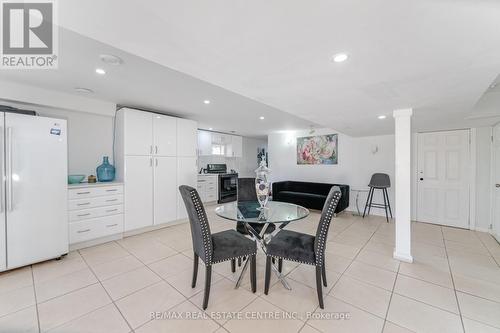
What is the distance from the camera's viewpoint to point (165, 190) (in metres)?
3.83

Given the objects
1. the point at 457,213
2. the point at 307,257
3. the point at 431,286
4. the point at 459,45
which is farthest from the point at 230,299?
the point at 457,213

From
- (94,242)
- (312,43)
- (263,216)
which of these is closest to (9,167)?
(94,242)

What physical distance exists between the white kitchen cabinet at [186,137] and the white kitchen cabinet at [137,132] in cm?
54

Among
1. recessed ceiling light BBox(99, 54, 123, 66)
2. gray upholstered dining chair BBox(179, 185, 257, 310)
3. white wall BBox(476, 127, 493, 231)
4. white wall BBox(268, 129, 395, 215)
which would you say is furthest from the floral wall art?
recessed ceiling light BBox(99, 54, 123, 66)

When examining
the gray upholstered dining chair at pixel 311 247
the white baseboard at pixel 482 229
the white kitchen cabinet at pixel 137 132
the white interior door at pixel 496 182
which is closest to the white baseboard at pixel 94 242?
the white kitchen cabinet at pixel 137 132

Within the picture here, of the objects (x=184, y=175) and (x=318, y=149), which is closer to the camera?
(x=184, y=175)

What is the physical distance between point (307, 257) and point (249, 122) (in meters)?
3.67

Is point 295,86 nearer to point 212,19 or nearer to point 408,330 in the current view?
point 212,19

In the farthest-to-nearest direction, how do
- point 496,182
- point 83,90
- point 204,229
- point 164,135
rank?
point 164,135 < point 496,182 < point 83,90 < point 204,229

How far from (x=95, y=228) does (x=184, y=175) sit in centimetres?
166

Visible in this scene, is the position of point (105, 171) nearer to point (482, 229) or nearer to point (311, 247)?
point (311, 247)

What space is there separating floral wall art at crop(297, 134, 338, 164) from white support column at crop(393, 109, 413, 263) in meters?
2.77

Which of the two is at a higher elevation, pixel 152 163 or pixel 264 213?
pixel 152 163

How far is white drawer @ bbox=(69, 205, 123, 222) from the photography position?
2.82 metres
